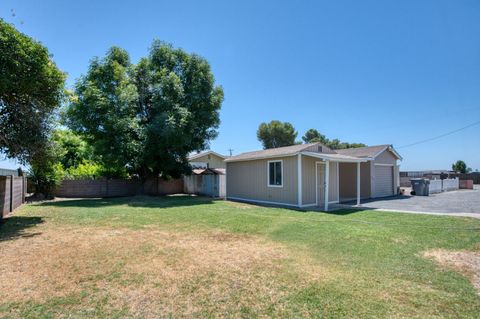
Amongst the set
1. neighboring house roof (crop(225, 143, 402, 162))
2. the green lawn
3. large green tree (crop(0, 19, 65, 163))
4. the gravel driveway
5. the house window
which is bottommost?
the gravel driveway

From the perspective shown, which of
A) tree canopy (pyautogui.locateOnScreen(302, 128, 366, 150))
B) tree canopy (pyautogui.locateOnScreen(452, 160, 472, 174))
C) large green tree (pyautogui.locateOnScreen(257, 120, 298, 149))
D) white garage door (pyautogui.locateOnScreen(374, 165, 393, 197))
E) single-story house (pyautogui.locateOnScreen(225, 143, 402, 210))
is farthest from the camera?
tree canopy (pyautogui.locateOnScreen(302, 128, 366, 150))

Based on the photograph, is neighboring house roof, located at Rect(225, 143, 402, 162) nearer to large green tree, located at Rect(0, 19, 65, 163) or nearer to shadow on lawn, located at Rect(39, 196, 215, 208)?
shadow on lawn, located at Rect(39, 196, 215, 208)

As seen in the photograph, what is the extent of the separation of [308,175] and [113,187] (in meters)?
13.3

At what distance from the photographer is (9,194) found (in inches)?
406

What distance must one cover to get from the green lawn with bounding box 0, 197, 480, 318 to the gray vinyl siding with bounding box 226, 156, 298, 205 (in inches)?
217

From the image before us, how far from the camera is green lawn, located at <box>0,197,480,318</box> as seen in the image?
3.26 m

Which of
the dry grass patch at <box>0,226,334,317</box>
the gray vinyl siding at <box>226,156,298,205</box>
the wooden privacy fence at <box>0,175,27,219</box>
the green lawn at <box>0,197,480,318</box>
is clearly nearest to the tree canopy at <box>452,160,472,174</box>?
the gray vinyl siding at <box>226,156,298,205</box>

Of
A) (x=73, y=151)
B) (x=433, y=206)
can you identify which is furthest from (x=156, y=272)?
(x=73, y=151)

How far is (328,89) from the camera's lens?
20.4 metres

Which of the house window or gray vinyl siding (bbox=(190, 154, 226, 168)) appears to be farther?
gray vinyl siding (bbox=(190, 154, 226, 168))

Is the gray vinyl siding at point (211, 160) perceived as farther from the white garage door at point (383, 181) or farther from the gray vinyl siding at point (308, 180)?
the gray vinyl siding at point (308, 180)

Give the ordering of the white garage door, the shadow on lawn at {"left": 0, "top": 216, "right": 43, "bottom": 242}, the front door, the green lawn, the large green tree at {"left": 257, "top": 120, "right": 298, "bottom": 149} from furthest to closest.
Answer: the large green tree at {"left": 257, "top": 120, "right": 298, "bottom": 149}
the white garage door
the front door
the shadow on lawn at {"left": 0, "top": 216, "right": 43, "bottom": 242}
the green lawn

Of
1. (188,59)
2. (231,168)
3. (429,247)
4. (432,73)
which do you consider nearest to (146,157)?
(231,168)

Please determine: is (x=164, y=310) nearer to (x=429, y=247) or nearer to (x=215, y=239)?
(x=215, y=239)
